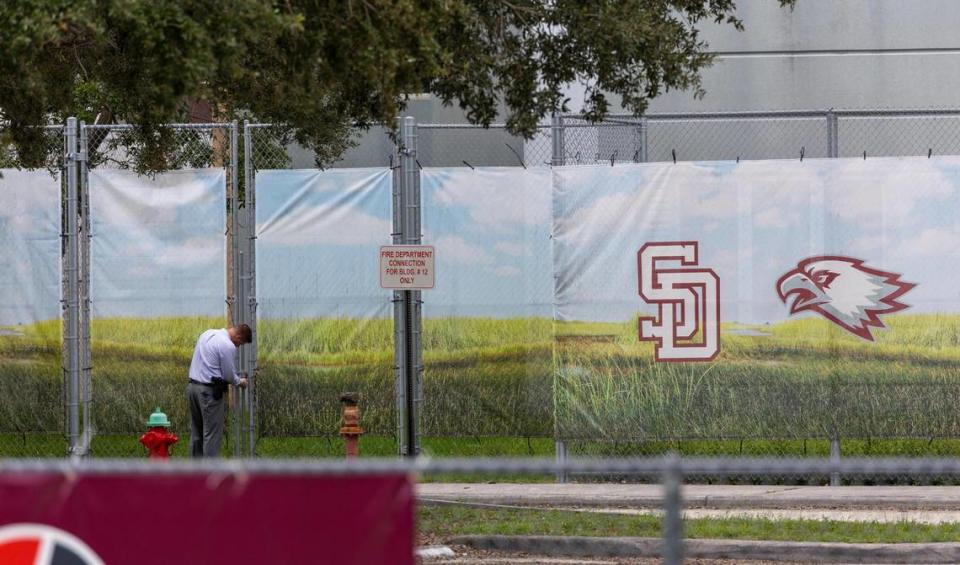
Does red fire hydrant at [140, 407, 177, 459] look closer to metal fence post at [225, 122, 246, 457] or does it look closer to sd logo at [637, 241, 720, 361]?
metal fence post at [225, 122, 246, 457]

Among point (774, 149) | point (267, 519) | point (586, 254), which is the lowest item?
point (267, 519)

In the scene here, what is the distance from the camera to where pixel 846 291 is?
571 inches

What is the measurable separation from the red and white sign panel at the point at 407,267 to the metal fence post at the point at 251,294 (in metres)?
2.22

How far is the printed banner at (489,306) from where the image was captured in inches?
607

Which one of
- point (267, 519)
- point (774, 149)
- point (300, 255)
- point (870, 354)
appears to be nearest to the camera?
point (267, 519)

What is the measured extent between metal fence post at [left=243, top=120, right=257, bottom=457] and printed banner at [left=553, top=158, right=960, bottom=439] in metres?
3.22

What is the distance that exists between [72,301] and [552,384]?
5.07 m

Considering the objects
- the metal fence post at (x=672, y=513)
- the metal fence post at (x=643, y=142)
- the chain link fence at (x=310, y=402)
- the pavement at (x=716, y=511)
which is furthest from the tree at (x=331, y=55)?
the metal fence post at (x=672, y=513)

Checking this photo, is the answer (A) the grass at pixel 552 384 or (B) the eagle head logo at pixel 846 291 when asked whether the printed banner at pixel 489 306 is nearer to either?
(A) the grass at pixel 552 384

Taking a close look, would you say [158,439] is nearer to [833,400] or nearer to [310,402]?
[310,402]

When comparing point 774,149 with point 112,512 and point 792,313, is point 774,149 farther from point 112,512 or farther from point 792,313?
point 112,512

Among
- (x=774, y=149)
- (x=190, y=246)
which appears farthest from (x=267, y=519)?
(x=774, y=149)

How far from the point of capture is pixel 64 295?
15.7 metres

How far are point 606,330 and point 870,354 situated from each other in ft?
8.41
